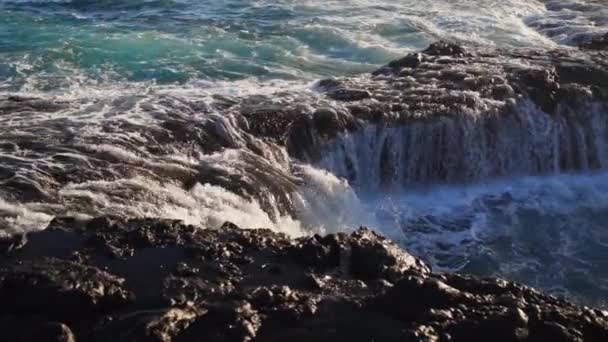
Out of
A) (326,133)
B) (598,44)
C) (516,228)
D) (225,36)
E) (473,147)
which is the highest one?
(598,44)

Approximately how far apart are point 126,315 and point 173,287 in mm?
467

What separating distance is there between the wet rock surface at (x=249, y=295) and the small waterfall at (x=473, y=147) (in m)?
4.27

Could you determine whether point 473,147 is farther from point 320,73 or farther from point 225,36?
point 225,36

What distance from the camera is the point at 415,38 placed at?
17.3 metres

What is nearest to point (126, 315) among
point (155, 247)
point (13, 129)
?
point (155, 247)

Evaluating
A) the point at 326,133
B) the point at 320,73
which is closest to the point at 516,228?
the point at 326,133

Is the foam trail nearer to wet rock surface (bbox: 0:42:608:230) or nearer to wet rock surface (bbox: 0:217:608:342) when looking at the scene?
wet rock surface (bbox: 0:42:608:230)

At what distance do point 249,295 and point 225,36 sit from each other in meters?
11.6

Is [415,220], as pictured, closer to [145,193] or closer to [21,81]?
[145,193]

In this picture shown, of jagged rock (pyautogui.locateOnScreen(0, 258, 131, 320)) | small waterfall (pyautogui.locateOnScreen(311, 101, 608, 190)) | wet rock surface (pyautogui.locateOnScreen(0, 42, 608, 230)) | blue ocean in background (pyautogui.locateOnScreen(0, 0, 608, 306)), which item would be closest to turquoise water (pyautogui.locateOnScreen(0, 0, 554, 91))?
blue ocean in background (pyautogui.locateOnScreen(0, 0, 608, 306))

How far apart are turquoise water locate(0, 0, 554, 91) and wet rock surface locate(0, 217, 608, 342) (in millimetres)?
7660

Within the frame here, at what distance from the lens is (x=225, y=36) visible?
16406 millimetres

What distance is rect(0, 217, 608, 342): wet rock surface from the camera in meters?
5.04

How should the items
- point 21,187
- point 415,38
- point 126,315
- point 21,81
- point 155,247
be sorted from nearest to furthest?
point 126,315, point 155,247, point 21,187, point 21,81, point 415,38
